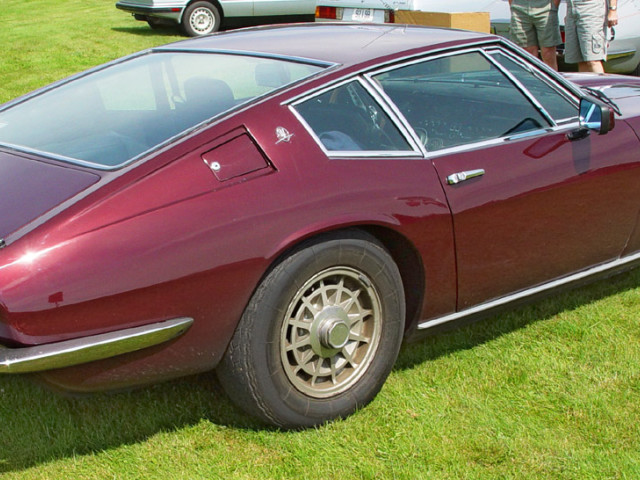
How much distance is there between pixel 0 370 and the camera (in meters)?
2.45

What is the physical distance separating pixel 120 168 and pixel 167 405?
980 mm

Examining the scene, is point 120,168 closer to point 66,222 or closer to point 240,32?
point 66,222

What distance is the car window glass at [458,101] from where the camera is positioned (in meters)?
3.39

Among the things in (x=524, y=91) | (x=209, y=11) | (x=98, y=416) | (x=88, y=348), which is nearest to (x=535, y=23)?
(x=524, y=91)

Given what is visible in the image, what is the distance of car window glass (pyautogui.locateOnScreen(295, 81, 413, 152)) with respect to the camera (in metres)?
3.09

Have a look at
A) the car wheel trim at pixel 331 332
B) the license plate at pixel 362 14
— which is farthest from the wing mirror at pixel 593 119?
the license plate at pixel 362 14

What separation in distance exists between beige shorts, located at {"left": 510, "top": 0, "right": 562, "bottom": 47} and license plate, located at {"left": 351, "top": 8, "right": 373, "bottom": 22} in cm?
166

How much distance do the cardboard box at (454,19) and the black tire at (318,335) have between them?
18.0 ft

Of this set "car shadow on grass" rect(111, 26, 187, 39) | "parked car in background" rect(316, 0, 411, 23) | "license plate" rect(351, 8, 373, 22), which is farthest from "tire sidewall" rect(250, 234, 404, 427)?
"car shadow on grass" rect(111, 26, 187, 39)

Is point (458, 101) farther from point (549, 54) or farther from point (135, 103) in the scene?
point (549, 54)

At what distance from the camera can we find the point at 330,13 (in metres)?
9.96

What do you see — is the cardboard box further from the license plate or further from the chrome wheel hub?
the chrome wheel hub

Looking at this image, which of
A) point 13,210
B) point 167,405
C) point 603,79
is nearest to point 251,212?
point 13,210

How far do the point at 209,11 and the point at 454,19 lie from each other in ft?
22.2
